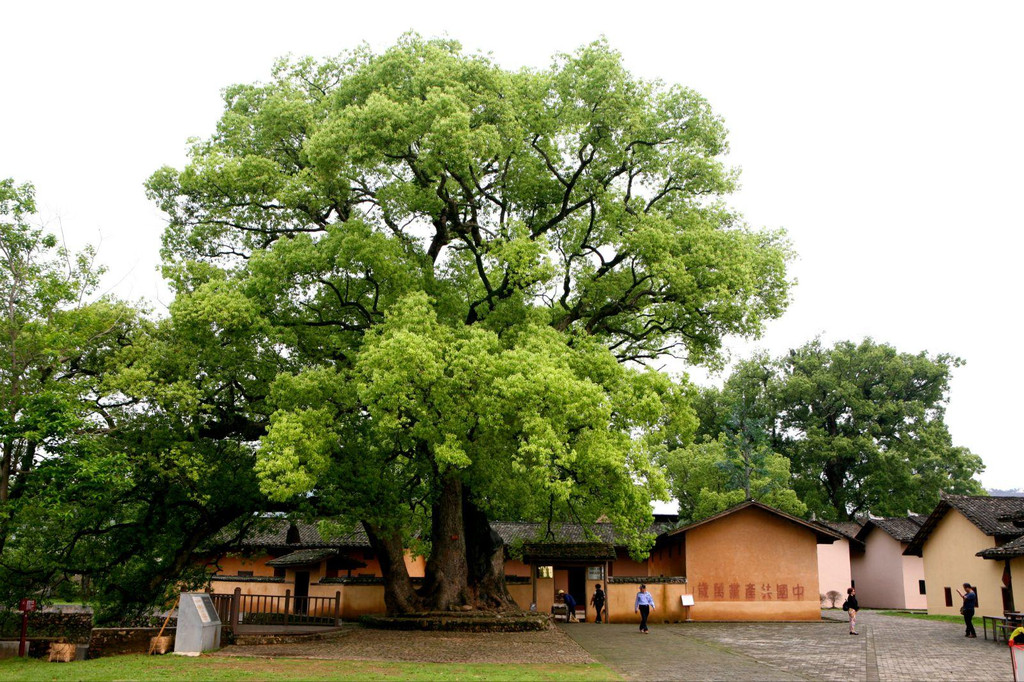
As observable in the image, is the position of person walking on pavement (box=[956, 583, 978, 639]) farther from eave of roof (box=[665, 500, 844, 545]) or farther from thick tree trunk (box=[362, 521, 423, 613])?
thick tree trunk (box=[362, 521, 423, 613])

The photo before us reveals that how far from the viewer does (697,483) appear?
48125mm

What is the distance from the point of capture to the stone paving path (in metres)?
15.2

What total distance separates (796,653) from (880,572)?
3023 cm

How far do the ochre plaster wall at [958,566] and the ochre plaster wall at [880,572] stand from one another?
29.2 ft

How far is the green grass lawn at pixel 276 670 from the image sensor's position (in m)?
13.8

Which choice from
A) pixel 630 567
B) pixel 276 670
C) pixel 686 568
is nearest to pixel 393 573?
pixel 276 670

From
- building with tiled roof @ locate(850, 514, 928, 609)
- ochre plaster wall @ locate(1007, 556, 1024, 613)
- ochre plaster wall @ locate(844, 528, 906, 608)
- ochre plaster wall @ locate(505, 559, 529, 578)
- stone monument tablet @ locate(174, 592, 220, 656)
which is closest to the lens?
stone monument tablet @ locate(174, 592, 220, 656)

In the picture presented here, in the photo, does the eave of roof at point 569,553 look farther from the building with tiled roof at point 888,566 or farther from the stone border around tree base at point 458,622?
the building with tiled roof at point 888,566

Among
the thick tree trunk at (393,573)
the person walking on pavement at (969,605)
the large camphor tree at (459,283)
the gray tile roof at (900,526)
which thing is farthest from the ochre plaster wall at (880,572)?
the thick tree trunk at (393,573)

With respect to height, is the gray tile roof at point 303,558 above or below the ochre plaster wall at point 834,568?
above

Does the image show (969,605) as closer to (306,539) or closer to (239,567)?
(306,539)

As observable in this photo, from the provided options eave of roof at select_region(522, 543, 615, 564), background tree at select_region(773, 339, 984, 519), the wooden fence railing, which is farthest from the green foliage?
the wooden fence railing

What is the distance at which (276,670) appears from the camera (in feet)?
47.5

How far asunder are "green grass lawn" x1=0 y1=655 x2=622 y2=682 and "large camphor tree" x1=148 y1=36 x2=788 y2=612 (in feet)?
11.6
